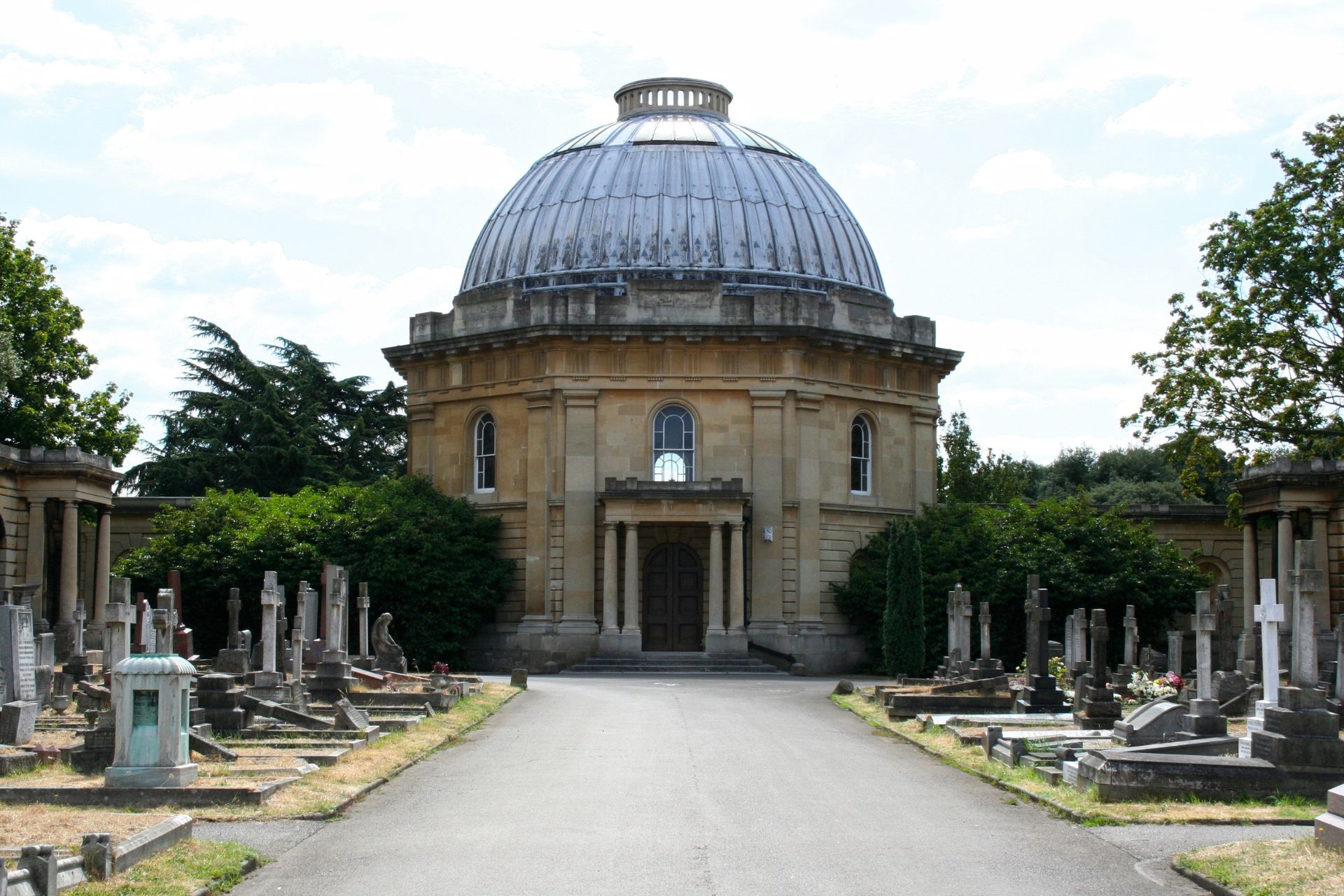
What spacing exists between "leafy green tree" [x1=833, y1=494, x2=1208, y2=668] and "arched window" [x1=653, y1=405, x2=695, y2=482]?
5.38 meters

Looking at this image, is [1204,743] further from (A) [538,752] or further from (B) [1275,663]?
(A) [538,752]

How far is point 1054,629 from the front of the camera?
44.5 m

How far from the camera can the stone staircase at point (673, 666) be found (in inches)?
1591

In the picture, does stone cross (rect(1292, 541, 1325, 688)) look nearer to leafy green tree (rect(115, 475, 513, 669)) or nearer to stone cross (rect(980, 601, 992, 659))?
stone cross (rect(980, 601, 992, 659))

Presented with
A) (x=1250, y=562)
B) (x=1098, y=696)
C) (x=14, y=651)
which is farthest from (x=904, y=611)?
(x=14, y=651)

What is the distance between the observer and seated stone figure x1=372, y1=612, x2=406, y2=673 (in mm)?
34000

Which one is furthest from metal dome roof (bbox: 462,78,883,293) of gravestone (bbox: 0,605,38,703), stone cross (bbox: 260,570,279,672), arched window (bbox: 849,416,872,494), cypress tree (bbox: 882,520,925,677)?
gravestone (bbox: 0,605,38,703)

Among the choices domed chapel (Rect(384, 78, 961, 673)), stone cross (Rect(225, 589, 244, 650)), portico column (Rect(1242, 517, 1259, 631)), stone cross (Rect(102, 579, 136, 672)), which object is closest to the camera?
stone cross (Rect(102, 579, 136, 672))

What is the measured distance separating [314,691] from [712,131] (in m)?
30.7

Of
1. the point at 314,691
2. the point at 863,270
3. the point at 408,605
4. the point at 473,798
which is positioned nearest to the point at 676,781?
the point at 473,798

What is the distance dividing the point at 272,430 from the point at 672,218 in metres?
19.1

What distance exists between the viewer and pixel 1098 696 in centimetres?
2291

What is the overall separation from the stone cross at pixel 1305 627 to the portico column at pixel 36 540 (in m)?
35.9

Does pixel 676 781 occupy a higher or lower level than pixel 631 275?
lower
